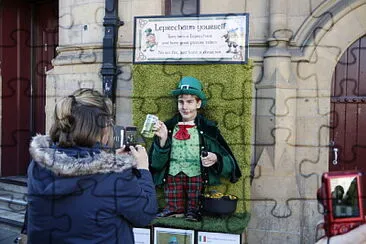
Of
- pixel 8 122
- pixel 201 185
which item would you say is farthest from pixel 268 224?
pixel 8 122

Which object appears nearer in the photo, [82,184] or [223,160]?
[82,184]

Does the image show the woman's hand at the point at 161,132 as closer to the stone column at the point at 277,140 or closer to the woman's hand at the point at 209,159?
the woman's hand at the point at 209,159

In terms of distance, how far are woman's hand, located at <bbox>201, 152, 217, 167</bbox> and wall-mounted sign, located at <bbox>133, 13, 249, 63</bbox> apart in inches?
41.8

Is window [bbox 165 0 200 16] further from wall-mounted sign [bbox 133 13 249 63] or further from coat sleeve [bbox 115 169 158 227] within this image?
coat sleeve [bbox 115 169 158 227]

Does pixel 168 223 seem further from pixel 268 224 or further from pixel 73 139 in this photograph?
pixel 73 139

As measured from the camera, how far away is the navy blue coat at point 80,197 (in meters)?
2.14

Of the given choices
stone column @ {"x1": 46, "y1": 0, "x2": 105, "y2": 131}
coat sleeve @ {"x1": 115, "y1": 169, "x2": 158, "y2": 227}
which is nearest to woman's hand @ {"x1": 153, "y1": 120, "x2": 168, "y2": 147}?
stone column @ {"x1": 46, "y1": 0, "x2": 105, "y2": 131}

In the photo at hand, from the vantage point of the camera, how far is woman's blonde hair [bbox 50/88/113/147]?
2203 millimetres

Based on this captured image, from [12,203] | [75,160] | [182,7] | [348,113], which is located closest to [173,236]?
[348,113]

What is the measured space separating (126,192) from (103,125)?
37 centimetres

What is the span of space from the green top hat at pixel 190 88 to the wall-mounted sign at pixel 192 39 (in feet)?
0.99

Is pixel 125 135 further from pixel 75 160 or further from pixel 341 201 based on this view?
pixel 341 201

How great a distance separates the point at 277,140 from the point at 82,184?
3.15 metres

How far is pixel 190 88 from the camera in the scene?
180 inches
